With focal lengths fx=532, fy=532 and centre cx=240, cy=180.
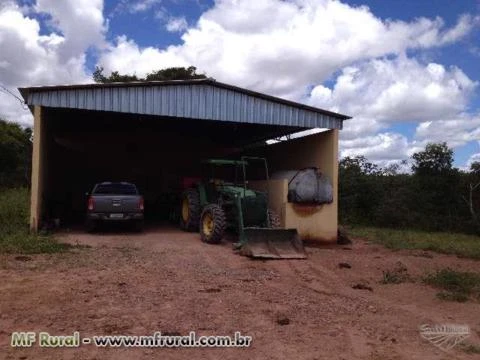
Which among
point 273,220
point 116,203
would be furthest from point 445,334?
point 116,203

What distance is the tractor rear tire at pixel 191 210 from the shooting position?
17359 mm

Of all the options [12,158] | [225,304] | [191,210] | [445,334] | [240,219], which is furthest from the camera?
[12,158]

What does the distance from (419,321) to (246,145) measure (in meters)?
19.1

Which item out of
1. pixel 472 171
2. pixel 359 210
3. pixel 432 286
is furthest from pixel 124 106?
pixel 472 171

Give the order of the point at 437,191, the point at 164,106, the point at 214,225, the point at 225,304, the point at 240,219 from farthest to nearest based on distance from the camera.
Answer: the point at 437,191 → the point at 164,106 → the point at 214,225 → the point at 240,219 → the point at 225,304

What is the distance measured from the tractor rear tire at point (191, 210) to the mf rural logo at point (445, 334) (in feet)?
35.7

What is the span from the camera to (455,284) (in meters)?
10.2

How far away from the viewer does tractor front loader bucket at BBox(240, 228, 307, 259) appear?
12.9 m

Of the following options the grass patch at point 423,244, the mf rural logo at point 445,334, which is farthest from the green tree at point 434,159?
the mf rural logo at point 445,334

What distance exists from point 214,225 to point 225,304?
6.47 m

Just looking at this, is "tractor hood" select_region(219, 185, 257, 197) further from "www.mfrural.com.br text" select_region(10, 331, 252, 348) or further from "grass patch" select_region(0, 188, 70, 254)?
"www.mfrural.com.br text" select_region(10, 331, 252, 348)

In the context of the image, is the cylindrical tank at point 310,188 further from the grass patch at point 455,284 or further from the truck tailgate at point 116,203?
the grass patch at point 455,284

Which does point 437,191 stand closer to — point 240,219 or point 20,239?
point 240,219

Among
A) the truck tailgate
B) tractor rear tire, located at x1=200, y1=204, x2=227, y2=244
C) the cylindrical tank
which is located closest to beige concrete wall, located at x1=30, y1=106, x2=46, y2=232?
the truck tailgate
